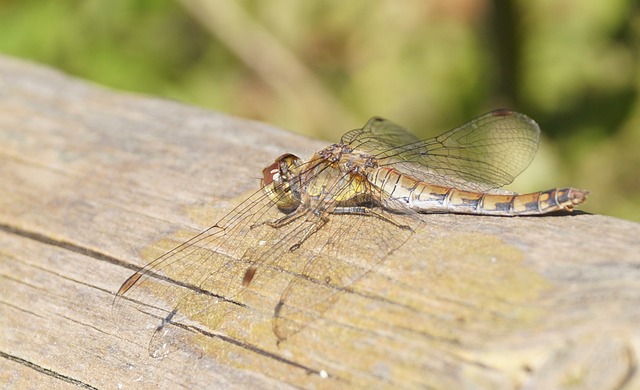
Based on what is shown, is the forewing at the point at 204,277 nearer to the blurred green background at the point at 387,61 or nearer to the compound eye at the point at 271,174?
the compound eye at the point at 271,174

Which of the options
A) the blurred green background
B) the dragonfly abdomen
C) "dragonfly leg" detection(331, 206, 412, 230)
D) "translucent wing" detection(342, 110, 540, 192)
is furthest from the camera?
the blurred green background

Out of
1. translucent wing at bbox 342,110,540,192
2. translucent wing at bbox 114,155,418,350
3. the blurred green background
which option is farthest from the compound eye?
the blurred green background

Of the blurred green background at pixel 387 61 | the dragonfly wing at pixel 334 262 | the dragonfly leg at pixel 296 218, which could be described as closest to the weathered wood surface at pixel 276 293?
the dragonfly wing at pixel 334 262

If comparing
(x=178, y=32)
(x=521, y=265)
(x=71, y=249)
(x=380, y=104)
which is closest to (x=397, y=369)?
(x=521, y=265)

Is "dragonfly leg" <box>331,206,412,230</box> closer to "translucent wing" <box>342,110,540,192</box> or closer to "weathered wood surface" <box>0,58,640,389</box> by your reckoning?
"weathered wood surface" <box>0,58,640,389</box>

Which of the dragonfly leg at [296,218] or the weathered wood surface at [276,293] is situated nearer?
the weathered wood surface at [276,293]

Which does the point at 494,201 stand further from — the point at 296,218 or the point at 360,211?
the point at 296,218
